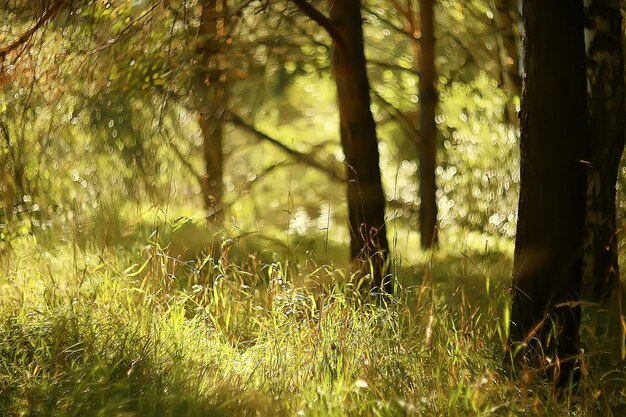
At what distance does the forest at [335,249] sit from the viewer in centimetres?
427

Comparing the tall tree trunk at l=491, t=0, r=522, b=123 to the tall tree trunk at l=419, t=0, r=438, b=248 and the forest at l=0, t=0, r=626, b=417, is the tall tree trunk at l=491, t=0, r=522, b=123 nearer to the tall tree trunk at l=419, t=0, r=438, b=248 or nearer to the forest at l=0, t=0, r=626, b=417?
the forest at l=0, t=0, r=626, b=417

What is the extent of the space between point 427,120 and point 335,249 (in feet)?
6.79

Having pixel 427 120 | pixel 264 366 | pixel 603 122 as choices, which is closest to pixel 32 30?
pixel 264 366

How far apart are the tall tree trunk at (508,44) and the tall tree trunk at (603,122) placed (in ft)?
12.4

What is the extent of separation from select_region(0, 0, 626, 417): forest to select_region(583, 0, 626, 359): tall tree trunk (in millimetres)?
18

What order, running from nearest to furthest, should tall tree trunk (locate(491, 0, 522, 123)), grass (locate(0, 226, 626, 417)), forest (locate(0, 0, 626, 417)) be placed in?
grass (locate(0, 226, 626, 417))
forest (locate(0, 0, 626, 417))
tall tree trunk (locate(491, 0, 522, 123))

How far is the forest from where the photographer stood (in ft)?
14.0

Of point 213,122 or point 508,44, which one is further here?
point 213,122

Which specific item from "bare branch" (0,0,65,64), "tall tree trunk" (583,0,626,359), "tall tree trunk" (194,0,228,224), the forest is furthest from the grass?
"tall tree trunk" (194,0,228,224)

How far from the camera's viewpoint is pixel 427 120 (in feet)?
35.7

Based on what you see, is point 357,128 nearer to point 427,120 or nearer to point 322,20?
point 322,20

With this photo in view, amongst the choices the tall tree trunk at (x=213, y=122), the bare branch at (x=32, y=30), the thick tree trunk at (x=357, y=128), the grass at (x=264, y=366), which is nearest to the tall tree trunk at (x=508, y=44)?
the tall tree trunk at (x=213, y=122)

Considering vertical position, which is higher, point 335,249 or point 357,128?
point 357,128

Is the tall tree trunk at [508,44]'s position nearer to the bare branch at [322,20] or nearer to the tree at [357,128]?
the tree at [357,128]
